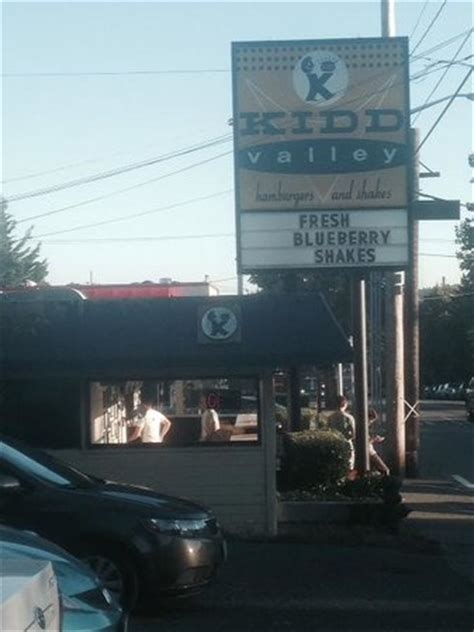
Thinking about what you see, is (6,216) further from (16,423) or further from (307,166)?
(16,423)

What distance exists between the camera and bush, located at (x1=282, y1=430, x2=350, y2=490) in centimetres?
→ 1825

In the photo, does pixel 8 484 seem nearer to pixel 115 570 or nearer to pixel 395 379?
pixel 115 570

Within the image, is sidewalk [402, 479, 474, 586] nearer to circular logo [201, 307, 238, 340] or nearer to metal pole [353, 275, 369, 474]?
metal pole [353, 275, 369, 474]

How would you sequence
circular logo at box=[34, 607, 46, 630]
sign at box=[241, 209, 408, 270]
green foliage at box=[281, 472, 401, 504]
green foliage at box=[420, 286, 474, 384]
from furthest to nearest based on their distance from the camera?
green foliage at box=[420, 286, 474, 384] → sign at box=[241, 209, 408, 270] → green foliage at box=[281, 472, 401, 504] → circular logo at box=[34, 607, 46, 630]

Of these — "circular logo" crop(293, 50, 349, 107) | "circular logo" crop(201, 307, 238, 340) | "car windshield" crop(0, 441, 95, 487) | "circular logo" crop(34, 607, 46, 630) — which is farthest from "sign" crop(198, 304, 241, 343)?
"circular logo" crop(34, 607, 46, 630)

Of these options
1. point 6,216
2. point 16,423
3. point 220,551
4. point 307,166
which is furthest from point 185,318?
point 6,216

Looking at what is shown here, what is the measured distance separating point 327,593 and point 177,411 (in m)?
5.28

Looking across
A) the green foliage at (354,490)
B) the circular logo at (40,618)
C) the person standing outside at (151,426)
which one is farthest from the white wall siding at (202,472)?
the circular logo at (40,618)

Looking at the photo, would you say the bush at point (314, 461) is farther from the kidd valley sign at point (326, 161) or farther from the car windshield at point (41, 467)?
the car windshield at point (41, 467)

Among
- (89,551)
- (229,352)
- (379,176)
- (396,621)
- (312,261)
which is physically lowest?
(396,621)

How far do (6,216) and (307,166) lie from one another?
7002 mm

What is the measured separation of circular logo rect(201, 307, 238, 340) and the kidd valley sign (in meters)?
3.14

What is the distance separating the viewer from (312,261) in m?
19.7

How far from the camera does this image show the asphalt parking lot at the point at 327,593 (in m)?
10.6
